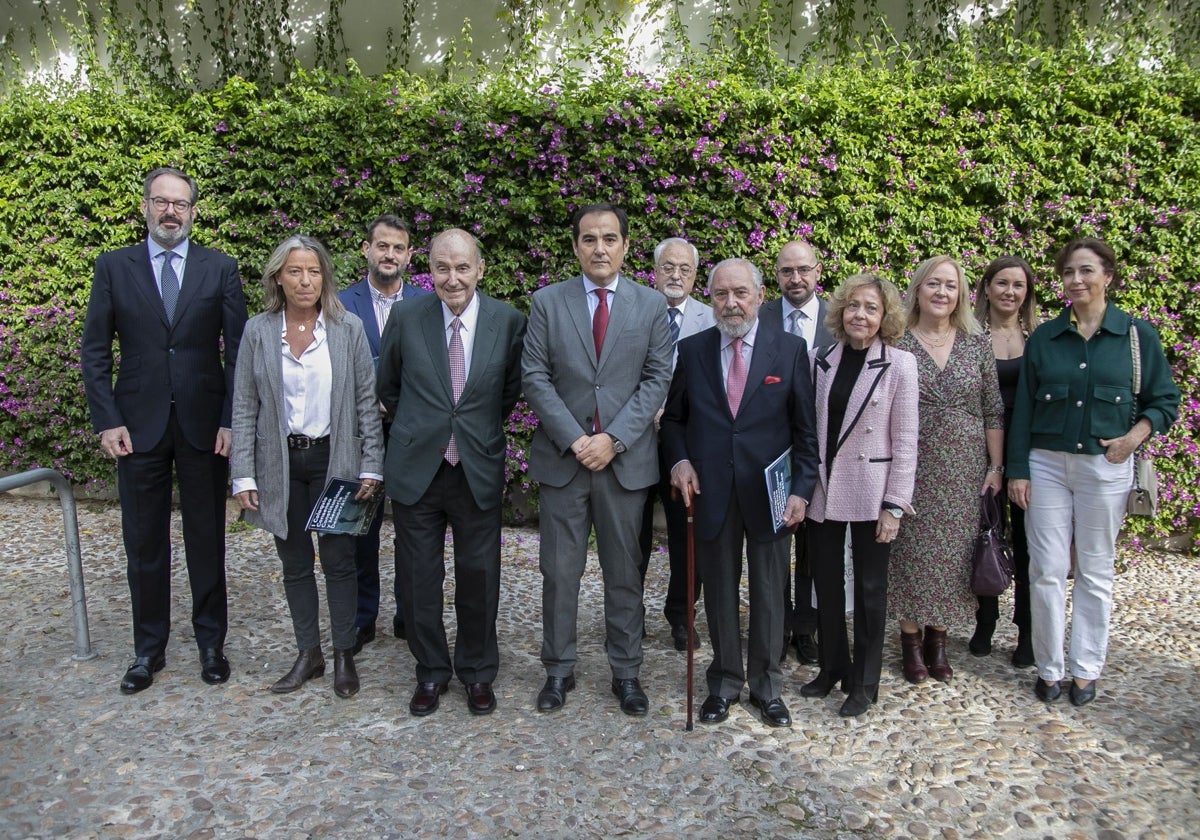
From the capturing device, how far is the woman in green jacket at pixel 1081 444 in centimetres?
396

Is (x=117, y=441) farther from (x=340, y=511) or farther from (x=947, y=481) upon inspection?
(x=947, y=481)

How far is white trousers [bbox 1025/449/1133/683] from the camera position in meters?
3.98

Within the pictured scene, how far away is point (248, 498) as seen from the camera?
3932 mm

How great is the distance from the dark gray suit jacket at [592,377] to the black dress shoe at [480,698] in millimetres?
1016

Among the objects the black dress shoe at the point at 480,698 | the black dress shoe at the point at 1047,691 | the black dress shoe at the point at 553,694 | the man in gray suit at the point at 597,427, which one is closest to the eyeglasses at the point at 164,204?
the man in gray suit at the point at 597,427

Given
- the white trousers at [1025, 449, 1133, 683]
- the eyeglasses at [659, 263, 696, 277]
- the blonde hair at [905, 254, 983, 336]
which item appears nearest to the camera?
the white trousers at [1025, 449, 1133, 683]

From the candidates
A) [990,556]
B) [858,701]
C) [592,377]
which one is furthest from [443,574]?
[990,556]

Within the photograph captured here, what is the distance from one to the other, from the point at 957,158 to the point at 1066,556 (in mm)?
3681

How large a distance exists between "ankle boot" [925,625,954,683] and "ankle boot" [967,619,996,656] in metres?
0.31

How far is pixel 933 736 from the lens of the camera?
371 cm

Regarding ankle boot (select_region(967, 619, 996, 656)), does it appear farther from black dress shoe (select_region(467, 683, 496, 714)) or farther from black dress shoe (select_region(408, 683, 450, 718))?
black dress shoe (select_region(408, 683, 450, 718))

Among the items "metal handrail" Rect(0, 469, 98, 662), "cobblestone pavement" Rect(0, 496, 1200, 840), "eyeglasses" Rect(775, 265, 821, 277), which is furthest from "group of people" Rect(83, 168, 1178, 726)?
"eyeglasses" Rect(775, 265, 821, 277)

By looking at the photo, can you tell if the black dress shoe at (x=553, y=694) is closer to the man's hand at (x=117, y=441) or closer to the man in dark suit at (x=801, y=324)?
the man in dark suit at (x=801, y=324)

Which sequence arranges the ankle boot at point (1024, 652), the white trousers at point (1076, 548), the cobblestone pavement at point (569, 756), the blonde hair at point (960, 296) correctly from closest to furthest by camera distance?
the cobblestone pavement at point (569, 756) → the white trousers at point (1076, 548) → the blonde hair at point (960, 296) → the ankle boot at point (1024, 652)
